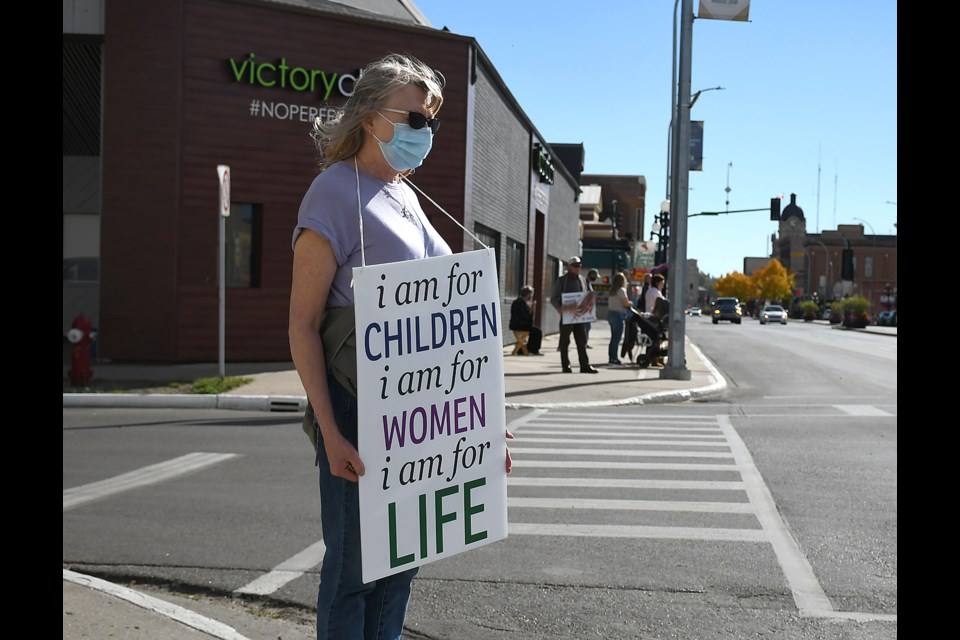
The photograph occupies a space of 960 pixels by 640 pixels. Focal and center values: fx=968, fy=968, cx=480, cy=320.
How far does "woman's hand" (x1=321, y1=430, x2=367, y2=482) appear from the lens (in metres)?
2.78

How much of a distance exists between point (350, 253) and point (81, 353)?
12221mm

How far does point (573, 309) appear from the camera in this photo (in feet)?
59.6

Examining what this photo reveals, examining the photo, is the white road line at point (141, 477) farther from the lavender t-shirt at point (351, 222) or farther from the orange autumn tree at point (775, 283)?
the orange autumn tree at point (775, 283)

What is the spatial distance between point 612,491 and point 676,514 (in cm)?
89

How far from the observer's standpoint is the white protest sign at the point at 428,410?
2.81 m

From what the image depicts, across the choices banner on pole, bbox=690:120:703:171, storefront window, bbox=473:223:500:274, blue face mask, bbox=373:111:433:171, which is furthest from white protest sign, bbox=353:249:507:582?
banner on pole, bbox=690:120:703:171

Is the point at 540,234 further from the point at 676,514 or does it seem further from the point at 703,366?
the point at 676,514

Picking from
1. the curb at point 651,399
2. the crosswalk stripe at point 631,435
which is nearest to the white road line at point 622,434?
the crosswalk stripe at point 631,435

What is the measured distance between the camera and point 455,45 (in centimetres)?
2000

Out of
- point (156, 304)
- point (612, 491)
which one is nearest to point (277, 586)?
point (612, 491)

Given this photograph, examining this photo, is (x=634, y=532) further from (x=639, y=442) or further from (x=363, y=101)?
(x=639, y=442)

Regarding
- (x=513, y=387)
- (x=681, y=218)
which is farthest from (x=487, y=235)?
(x=513, y=387)
